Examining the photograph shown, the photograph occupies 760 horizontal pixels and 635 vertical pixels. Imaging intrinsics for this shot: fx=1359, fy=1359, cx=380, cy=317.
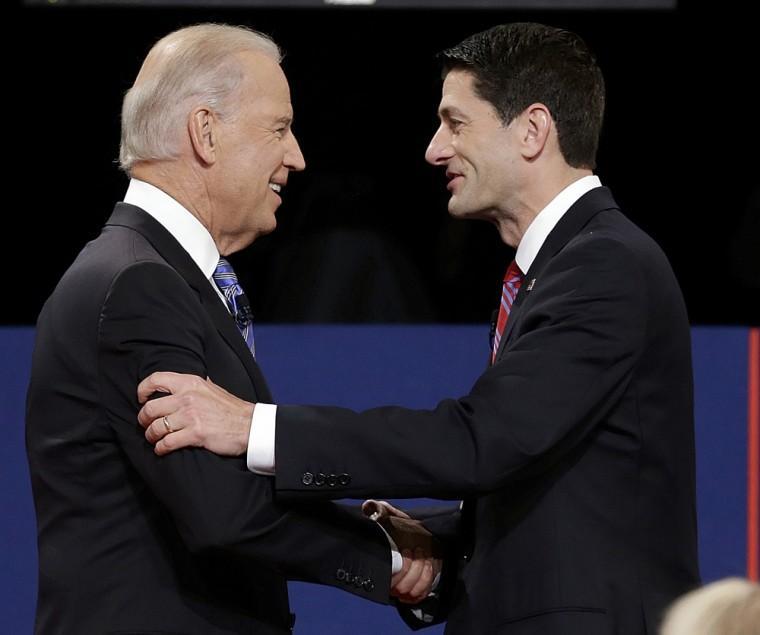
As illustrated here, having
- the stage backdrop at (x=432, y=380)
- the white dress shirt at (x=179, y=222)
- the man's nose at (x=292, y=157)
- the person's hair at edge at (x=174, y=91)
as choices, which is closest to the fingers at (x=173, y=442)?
the white dress shirt at (x=179, y=222)

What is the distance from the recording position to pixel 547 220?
6.90ft

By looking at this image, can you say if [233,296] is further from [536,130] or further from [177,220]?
[536,130]

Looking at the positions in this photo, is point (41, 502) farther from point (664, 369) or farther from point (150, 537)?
point (664, 369)

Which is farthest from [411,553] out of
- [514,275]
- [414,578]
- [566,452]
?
[514,275]

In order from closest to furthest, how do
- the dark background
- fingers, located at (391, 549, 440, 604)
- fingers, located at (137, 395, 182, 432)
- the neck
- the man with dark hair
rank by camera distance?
fingers, located at (137, 395, 182, 432) → the man with dark hair → fingers, located at (391, 549, 440, 604) → the neck → the dark background

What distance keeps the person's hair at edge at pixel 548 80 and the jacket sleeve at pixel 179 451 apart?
700mm

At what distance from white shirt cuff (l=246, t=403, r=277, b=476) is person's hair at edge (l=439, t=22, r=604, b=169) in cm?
70

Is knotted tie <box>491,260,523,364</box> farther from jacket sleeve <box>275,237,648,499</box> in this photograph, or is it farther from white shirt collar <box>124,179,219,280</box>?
white shirt collar <box>124,179,219,280</box>

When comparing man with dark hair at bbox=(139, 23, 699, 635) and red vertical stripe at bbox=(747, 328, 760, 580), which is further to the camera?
red vertical stripe at bbox=(747, 328, 760, 580)

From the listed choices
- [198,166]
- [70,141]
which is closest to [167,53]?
[198,166]

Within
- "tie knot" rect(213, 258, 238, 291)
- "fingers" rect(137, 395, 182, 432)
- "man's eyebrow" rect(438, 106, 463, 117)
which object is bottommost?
"fingers" rect(137, 395, 182, 432)

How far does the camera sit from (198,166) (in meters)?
1.96

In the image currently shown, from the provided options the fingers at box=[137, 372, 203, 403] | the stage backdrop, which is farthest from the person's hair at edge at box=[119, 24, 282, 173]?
the stage backdrop

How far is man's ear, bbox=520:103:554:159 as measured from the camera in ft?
7.07
